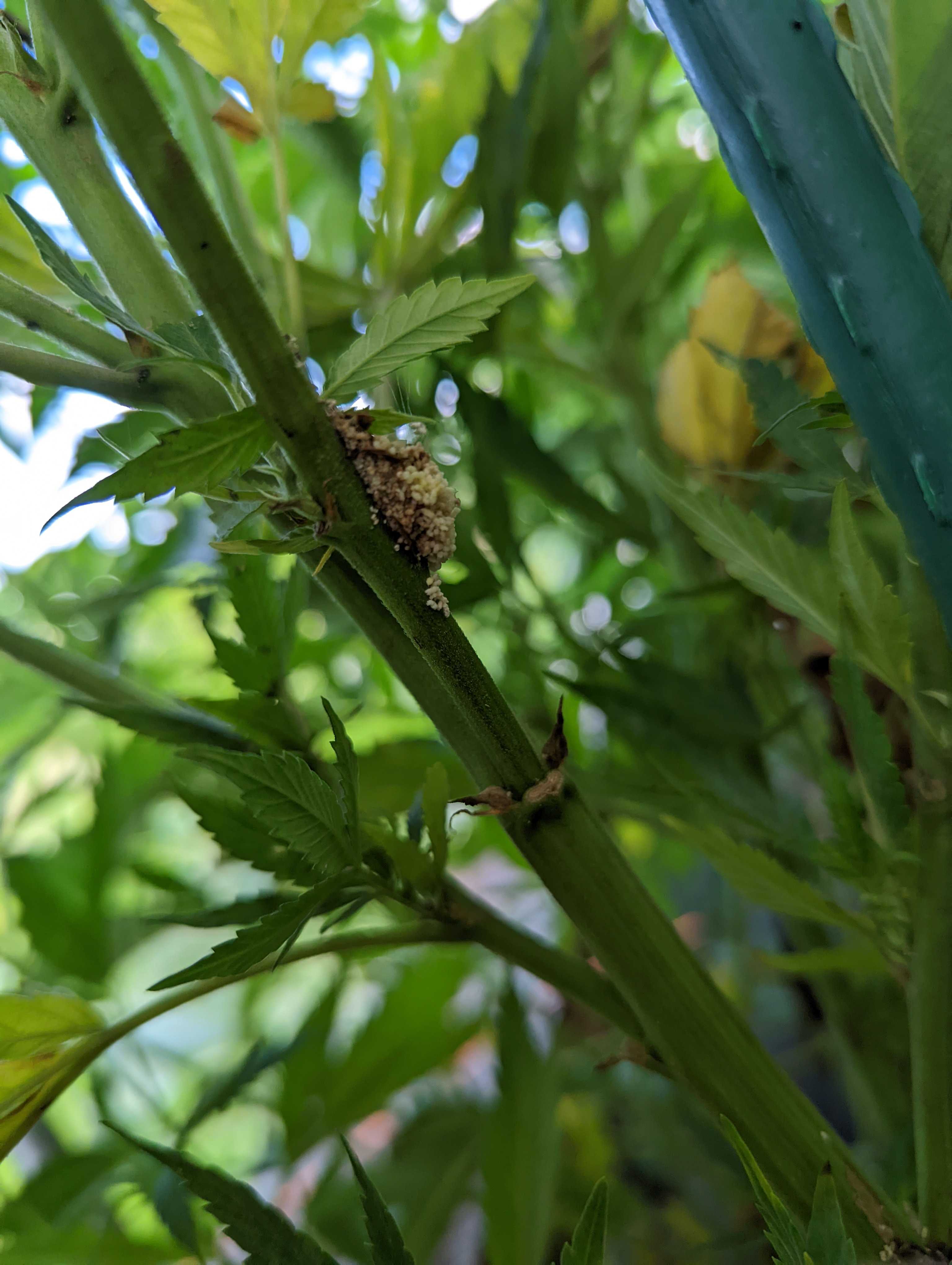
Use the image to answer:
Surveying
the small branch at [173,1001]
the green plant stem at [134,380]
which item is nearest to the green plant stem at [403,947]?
the small branch at [173,1001]

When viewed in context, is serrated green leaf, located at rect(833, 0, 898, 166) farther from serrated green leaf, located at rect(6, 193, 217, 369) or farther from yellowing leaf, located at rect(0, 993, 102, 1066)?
yellowing leaf, located at rect(0, 993, 102, 1066)

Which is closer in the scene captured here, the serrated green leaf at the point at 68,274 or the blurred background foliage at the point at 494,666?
the serrated green leaf at the point at 68,274

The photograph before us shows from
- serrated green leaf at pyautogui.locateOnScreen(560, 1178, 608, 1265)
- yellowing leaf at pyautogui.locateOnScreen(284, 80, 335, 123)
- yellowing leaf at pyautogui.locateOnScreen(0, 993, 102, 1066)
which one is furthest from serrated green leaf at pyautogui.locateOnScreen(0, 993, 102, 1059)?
yellowing leaf at pyautogui.locateOnScreen(284, 80, 335, 123)

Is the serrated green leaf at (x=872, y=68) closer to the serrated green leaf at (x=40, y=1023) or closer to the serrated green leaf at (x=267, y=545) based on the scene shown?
the serrated green leaf at (x=267, y=545)

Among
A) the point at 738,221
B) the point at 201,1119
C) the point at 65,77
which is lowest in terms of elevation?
the point at 201,1119

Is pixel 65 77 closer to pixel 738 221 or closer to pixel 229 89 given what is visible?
pixel 229 89

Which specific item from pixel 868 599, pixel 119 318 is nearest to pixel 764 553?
pixel 868 599

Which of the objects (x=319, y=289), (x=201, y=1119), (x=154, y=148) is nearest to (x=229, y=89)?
(x=319, y=289)
